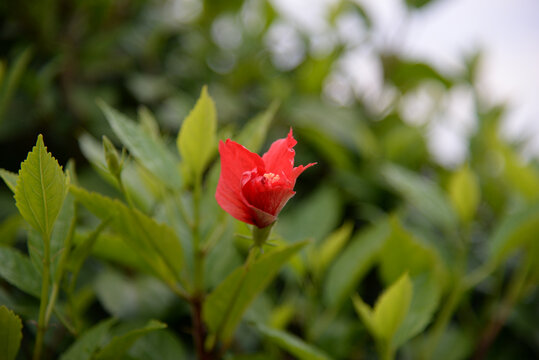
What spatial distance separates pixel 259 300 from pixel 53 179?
0.34 meters

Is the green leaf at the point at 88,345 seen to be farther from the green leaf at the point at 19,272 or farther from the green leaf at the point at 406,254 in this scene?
the green leaf at the point at 406,254

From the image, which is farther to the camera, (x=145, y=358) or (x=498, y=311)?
(x=498, y=311)

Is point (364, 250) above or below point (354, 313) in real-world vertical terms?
above

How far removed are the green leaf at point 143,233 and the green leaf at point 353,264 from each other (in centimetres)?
25

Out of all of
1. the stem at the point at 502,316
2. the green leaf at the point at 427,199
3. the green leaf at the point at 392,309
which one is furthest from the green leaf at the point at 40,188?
the stem at the point at 502,316

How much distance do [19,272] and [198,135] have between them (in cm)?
22

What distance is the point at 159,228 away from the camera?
41 cm

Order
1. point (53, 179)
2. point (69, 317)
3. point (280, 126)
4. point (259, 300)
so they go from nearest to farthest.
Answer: point (53, 179), point (69, 317), point (259, 300), point (280, 126)

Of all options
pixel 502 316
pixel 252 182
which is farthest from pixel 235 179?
pixel 502 316

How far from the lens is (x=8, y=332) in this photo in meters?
0.36

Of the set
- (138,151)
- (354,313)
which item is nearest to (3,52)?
(138,151)

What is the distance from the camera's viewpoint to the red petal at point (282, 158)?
0.33 metres

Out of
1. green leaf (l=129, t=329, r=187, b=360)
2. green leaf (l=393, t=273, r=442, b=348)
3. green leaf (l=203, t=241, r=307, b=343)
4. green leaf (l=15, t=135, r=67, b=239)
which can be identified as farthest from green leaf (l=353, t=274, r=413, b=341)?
green leaf (l=15, t=135, r=67, b=239)

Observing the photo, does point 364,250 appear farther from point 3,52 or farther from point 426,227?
point 3,52
